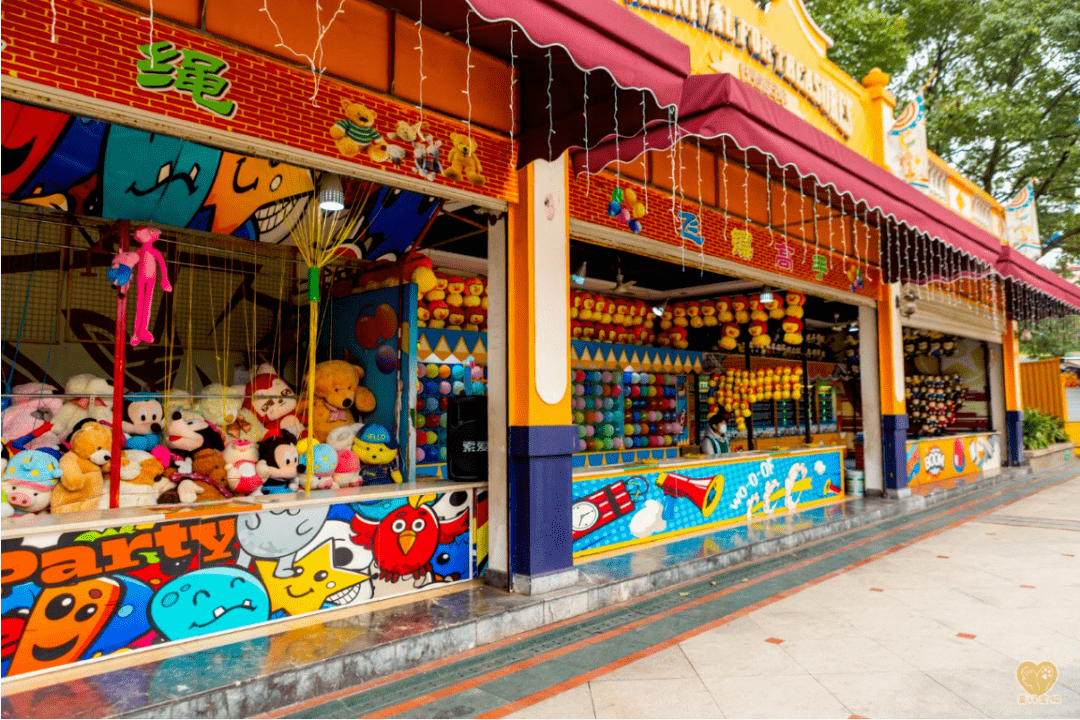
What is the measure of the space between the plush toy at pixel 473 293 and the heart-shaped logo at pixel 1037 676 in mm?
6538

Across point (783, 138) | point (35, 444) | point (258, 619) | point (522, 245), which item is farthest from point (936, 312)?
point (35, 444)

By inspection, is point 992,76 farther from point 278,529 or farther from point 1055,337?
point 278,529

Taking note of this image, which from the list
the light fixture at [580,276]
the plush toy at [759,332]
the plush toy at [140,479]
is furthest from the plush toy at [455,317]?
the plush toy at [759,332]

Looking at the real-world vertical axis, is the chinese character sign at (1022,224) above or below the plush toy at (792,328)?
above

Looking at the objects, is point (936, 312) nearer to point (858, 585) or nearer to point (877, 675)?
point (858, 585)

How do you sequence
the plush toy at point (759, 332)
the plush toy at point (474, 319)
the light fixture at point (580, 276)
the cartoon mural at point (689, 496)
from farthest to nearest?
1. the plush toy at point (759, 332)
2. the plush toy at point (474, 319)
3. the light fixture at point (580, 276)
4. the cartoon mural at point (689, 496)

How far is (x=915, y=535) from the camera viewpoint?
8.76 meters

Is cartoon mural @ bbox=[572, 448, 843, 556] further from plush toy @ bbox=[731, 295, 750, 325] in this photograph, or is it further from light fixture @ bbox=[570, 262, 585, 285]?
light fixture @ bbox=[570, 262, 585, 285]

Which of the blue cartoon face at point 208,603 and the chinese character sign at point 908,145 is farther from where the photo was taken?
the chinese character sign at point 908,145

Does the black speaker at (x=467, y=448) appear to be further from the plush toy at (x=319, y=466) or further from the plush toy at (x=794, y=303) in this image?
the plush toy at (x=794, y=303)

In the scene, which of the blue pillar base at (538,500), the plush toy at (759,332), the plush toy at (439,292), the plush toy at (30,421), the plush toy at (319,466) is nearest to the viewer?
the plush toy at (30,421)

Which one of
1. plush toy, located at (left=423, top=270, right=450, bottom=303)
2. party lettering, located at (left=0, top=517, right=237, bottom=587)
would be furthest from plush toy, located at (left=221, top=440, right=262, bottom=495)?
plush toy, located at (left=423, top=270, right=450, bottom=303)

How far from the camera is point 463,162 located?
5242mm

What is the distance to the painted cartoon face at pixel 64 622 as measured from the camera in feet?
11.6
